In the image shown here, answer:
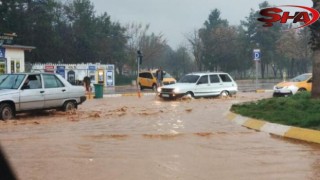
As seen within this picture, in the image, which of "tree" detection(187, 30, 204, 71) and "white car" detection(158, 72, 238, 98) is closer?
"white car" detection(158, 72, 238, 98)

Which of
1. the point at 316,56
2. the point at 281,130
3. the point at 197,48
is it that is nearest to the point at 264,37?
the point at 197,48

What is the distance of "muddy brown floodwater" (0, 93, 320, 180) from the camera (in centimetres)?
636

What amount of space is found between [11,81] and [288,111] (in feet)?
28.3

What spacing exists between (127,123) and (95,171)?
6639mm

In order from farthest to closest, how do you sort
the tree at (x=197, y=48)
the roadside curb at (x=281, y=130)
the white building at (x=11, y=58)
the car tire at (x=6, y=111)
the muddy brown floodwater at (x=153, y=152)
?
the tree at (x=197, y=48)
the white building at (x=11, y=58)
the car tire at (x=6, y=111)
the roadside curb at (x=281, y=130)
the muddy brown floodwater at (x=153, y=152)

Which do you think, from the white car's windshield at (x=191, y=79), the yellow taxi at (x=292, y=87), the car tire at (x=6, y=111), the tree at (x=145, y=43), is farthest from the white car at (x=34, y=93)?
the tree at (x=145, y=43)

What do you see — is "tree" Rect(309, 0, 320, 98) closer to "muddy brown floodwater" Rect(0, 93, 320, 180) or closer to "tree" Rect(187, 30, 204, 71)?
"muddy brown floodwater" Rect(0, 93, 320, 180)

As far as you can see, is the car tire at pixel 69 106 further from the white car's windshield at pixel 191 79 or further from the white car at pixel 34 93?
the white car's windshield at pixel 191 79

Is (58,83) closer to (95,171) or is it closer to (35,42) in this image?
(95,171)

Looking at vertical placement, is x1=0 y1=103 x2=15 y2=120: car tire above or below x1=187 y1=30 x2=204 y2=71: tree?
below

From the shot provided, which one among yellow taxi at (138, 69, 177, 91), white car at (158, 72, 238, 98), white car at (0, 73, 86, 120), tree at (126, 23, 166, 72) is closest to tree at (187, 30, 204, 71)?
tree at (126, 23, 166, 72)

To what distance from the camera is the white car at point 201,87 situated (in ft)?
79.5

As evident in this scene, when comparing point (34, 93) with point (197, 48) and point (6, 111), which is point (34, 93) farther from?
point (197, 48)

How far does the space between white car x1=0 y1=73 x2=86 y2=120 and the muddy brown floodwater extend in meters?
1.42
